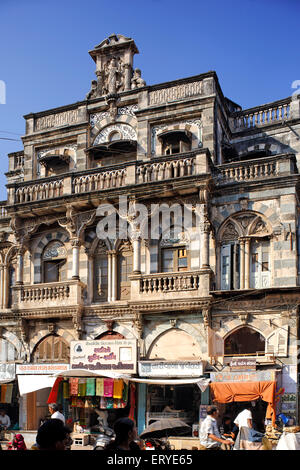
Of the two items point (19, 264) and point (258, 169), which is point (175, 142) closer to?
point (258, 169)

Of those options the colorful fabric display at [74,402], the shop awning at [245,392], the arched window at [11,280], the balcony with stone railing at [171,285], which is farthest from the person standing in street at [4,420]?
the shop awning at [245,392]

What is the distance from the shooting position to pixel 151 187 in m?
21.1

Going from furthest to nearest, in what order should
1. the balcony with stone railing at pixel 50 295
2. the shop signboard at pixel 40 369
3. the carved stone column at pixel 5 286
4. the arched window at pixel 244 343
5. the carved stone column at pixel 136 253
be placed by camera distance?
the carved stone column at pixel 5 286
the balcony with stone railing at pixel 50 295
the carved stone column at pixel 136 253
the shop signboard at pixel 40 369
the arched window at pixel 244 343

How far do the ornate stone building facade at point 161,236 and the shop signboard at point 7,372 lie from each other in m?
1.26

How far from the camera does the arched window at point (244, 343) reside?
65.9 feet

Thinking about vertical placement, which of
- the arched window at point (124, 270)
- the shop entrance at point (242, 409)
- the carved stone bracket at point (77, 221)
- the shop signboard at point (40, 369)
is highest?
the carved stone bracket at point (77, 221)

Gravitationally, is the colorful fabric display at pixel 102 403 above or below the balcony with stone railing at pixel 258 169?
below

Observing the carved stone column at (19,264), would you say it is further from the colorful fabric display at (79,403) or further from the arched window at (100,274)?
the colorful fabric display at (79,403)

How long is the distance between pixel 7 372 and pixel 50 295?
3343 mm

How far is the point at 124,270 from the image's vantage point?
73.9 feet

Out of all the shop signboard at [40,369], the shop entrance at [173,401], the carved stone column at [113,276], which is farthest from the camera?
the carved stone column at [113,276]

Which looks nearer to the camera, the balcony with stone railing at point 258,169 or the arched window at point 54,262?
the balcony with stone railing at point 258,169

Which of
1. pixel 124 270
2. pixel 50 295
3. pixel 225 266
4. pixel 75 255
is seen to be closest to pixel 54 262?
pixel 75 255

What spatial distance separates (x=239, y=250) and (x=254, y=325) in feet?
8.97
